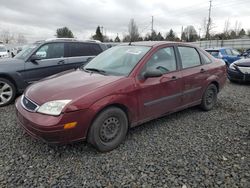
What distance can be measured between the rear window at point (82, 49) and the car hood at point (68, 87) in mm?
3010

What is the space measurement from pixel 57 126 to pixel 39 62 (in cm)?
361

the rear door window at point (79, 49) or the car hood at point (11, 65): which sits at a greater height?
the rear door window at point (79, 49)

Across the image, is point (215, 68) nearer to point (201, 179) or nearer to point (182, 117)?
point (182, 117)

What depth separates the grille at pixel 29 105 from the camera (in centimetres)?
295

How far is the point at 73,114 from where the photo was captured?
276cm

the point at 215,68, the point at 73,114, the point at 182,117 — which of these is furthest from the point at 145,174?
the point at 215,68

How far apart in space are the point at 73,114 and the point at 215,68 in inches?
141

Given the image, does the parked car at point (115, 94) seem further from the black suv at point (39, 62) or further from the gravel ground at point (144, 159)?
the black suv at point (39, 62)

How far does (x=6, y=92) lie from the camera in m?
5.34

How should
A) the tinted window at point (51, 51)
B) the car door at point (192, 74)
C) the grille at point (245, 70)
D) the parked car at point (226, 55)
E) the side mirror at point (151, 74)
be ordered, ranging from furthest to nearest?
1. the parked car at point (226, 55)
2. the grille at point (245, 70)
3. the tinted window at point (51, 51)
4. the car door at point (192, 74)
5. the side mirror at point (151, 74)

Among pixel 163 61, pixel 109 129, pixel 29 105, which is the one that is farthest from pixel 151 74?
pixel 29 105

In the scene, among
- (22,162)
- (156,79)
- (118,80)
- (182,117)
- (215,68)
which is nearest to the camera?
(22,162)

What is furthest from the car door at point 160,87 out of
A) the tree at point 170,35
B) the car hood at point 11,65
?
the tree at point 170,35

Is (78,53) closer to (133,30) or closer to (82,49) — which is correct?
(82,49)
